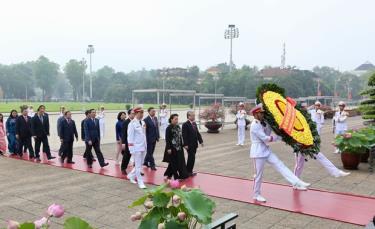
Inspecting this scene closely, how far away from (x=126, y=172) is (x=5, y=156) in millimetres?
5386

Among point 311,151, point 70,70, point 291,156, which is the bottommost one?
point 291,156

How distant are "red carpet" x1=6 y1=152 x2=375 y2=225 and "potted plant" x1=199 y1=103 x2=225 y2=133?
1084 cm

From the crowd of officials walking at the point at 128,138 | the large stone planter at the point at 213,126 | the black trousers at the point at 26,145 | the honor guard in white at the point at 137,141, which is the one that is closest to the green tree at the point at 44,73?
the large stone planter at the point at 213,126

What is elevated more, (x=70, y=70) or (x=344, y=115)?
(x=70, y=70)

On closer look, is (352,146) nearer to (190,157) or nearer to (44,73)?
(190,157)

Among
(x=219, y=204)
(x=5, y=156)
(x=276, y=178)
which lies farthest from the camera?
(x=5, y=156)

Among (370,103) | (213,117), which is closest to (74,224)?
(370,103)

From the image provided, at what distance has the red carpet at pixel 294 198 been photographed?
249 inches

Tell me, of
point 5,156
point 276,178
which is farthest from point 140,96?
point 276,178

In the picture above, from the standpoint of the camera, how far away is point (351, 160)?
1015 centimetres

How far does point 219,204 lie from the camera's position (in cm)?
691

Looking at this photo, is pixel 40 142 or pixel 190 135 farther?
pixel 40 142

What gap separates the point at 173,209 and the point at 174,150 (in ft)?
20.1

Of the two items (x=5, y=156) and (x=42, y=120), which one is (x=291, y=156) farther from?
(x=5, y=156)
